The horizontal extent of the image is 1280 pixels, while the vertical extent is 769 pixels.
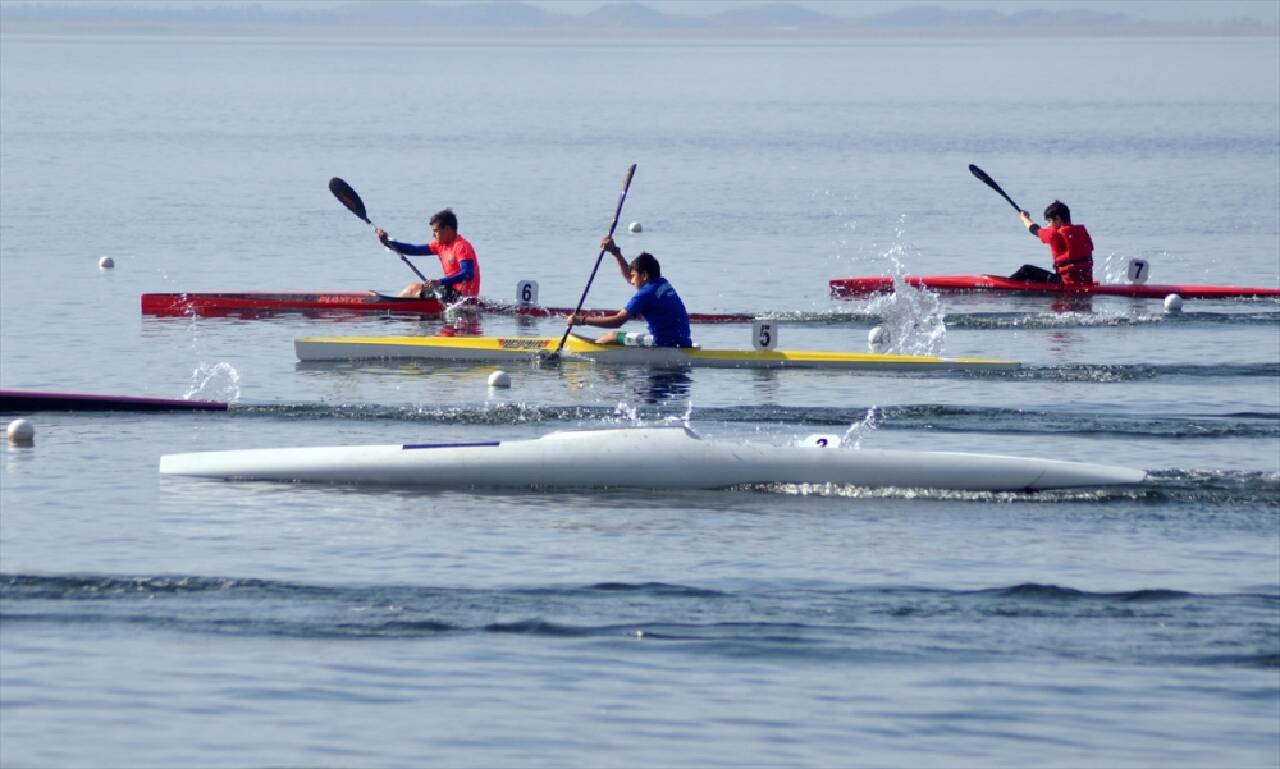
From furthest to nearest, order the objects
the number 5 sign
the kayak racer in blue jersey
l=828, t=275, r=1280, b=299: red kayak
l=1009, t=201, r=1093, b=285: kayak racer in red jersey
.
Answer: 1. l=828, t=275, r=1280, b=299: red kayak
2. l=1009, t=201, r=1093, b=285: kayak racer in red jersey
3. the number 5 sign
4. the kayak racer in blue jersey

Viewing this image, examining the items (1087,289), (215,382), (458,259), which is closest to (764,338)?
(458,259)

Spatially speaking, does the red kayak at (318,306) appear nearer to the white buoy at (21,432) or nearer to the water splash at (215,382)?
the water splash at (215,382)

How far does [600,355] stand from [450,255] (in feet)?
13.2

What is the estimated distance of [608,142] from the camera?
73250 millimetres

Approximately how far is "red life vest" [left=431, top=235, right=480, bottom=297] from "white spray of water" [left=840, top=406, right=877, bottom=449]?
301 inches

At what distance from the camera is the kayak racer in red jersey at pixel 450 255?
25672 millimetres

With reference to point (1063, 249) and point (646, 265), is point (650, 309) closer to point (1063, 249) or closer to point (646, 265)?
point (646, 265)

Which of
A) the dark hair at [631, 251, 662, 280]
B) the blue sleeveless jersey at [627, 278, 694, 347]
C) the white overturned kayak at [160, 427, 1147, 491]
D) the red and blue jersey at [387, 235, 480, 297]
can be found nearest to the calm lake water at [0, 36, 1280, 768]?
the white overturned kayak at [160, 427, 1147, 491]

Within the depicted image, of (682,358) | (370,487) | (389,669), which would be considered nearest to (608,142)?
(682,358)

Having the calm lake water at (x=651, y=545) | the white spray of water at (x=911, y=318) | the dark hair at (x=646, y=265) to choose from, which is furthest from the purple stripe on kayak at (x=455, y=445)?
the white spray of water at (x=911, y=318)

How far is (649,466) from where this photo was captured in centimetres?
1619

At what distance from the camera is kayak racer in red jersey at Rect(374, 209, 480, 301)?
84.2 feet

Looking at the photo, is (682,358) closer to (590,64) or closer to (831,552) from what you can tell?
(831,552)

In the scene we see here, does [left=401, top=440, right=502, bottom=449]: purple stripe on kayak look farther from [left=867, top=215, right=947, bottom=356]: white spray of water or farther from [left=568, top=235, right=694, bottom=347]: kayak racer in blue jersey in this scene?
[left=867, top=215, right=947, bottom=356]: white spray of water
